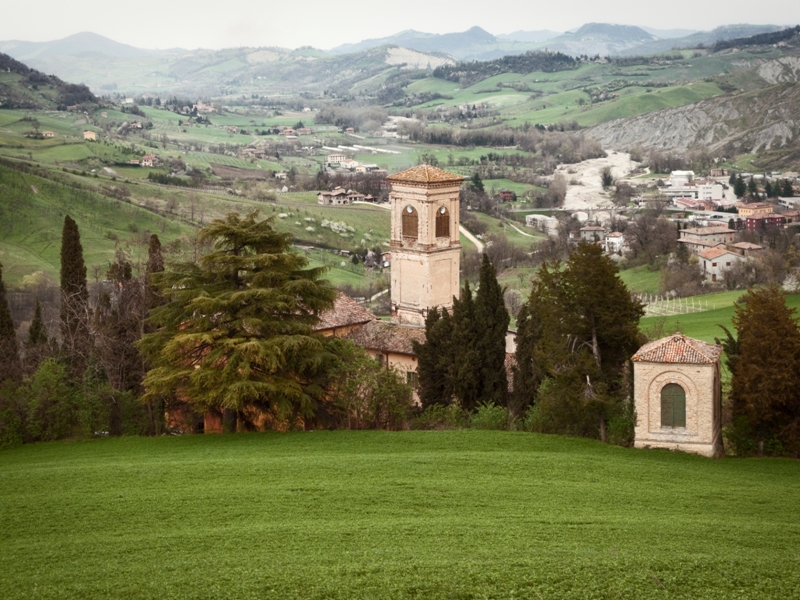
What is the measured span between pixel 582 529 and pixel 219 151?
144 m

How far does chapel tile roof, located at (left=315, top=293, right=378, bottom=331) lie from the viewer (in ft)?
107

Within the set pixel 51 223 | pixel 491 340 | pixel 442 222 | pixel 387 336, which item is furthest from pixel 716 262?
pixel 491 340

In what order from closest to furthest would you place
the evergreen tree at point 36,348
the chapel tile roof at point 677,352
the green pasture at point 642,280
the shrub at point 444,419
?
the chapel tile roof at point 677,352 → the shrub at point 444,419 → the evergreen tree at point 36,348 → the green pasture at point 642,280

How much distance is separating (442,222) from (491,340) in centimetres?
676

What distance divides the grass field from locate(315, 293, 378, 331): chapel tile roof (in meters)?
8.30

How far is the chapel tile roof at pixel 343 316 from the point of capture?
3247 cm

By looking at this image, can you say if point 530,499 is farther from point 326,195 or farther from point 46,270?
point 326,195

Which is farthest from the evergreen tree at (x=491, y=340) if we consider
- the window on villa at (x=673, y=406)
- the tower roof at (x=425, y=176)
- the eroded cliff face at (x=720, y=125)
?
the eroded cliff face at (x=720, y=125)

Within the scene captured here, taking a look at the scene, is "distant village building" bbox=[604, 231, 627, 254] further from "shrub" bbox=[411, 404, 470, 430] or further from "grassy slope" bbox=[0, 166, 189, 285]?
"shrub" bbox=[411, 404, 470, 430]

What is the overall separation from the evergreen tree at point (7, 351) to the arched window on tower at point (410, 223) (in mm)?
12748

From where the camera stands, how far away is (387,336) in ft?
107

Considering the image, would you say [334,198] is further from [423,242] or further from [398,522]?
[398,522]

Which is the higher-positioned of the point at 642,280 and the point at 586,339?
the point at 642,280

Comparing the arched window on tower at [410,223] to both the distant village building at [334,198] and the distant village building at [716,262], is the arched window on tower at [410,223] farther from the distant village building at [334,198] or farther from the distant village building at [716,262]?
the distant village building at [334,198]
